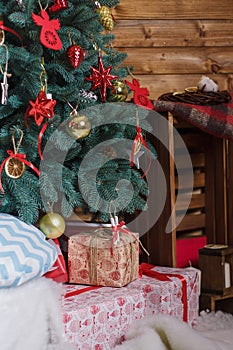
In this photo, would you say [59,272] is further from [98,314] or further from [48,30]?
[48,30]

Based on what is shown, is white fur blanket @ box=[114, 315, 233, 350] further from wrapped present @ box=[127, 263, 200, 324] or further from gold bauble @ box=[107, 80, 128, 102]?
gold bauble @ box=[107, 80, 128, 102]

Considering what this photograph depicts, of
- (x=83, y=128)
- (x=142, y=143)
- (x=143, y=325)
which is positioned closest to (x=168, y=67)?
(x=142, y=143)

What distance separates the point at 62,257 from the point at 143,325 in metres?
0.35

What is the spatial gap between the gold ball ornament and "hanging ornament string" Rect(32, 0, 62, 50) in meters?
0.54

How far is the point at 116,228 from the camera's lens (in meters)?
1.97

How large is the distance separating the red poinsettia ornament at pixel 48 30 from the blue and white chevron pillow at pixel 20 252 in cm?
52

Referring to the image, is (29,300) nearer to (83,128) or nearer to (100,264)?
(100,264)

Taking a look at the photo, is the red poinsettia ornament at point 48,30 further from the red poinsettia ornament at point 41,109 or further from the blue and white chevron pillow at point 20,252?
the blue and white chevron pillow at point 20,252

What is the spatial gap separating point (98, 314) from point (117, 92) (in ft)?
2.44

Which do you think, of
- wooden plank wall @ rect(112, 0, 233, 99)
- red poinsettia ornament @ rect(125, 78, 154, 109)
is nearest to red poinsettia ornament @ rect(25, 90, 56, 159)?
red poinsettia ornament @ rect(125, 78, 154, 109)

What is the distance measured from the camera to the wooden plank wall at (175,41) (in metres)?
2.75

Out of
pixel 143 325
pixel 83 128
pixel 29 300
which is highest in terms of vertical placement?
pixel 83 128

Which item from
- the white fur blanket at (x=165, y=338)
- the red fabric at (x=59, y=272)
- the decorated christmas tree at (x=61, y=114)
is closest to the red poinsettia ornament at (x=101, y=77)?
the decorated christmas tree at (x=61, y=114)

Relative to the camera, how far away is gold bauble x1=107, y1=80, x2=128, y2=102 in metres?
2.02
